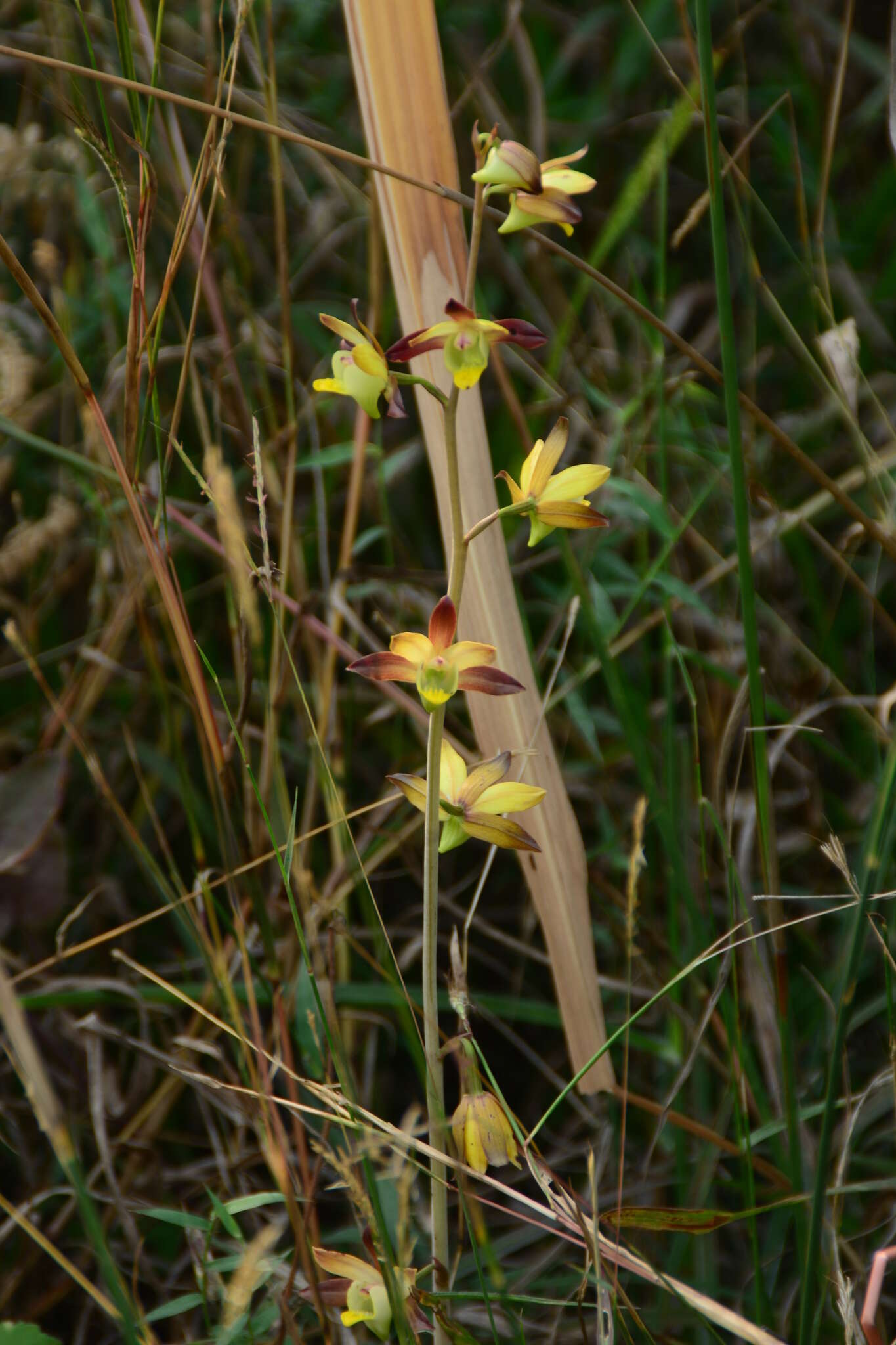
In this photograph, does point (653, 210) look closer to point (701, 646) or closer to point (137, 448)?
point (701, 646)

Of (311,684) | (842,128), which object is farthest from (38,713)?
(842,128)

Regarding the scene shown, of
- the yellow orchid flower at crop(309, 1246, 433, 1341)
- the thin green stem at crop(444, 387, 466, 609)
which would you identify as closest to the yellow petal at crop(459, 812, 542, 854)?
the thin green stem at crop(444, 387, 466, 609)

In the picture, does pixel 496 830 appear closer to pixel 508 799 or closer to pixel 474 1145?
pixel 508 799

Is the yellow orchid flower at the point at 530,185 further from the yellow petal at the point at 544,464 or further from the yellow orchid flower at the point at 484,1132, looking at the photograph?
the yellow orchid flower at the point at 484,1132

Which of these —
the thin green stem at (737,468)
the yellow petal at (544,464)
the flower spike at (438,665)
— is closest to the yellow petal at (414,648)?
the flower spike at (438,665)

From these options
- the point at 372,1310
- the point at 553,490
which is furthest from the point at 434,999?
the point at 553,490

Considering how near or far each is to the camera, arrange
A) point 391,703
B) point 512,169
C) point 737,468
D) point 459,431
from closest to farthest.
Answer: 1. point 512,169
2. point 737,468
3. point 459,431
4. point 391,703
